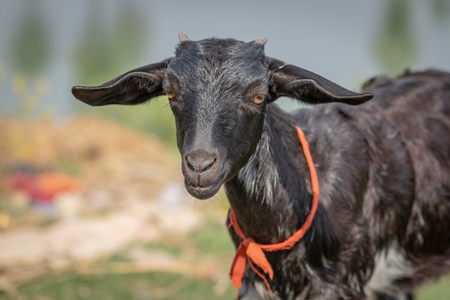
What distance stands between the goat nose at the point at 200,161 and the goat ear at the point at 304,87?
60 cm

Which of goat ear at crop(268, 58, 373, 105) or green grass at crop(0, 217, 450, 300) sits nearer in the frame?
goat ear at crop(268, 58, 373, 105)

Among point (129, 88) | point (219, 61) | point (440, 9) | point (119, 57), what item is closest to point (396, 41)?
point (440, 9)

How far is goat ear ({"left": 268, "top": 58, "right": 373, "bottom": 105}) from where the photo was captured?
391cm

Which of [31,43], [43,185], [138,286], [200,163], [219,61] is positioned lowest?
[138,286]

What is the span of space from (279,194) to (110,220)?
436 centimetres

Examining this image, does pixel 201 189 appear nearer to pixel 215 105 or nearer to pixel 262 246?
pixel 215 105

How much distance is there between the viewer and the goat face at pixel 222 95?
373 centimetres

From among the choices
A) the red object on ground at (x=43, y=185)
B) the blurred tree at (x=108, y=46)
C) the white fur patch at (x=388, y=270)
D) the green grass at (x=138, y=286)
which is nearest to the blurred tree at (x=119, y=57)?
the blurred tree at (x=108, y=46)

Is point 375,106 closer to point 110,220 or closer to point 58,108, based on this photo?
point 110,220

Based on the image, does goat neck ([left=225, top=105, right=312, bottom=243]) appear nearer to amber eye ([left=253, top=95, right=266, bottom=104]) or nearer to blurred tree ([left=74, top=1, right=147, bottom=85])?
amber eye ([left=253, top=95, right=266, bottom=104])

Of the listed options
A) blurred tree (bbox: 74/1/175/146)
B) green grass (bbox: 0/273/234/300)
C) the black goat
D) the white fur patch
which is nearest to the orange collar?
the black goat

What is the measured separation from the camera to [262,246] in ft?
14.1

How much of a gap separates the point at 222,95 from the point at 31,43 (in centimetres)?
1203

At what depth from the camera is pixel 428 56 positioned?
14766 millimetres
